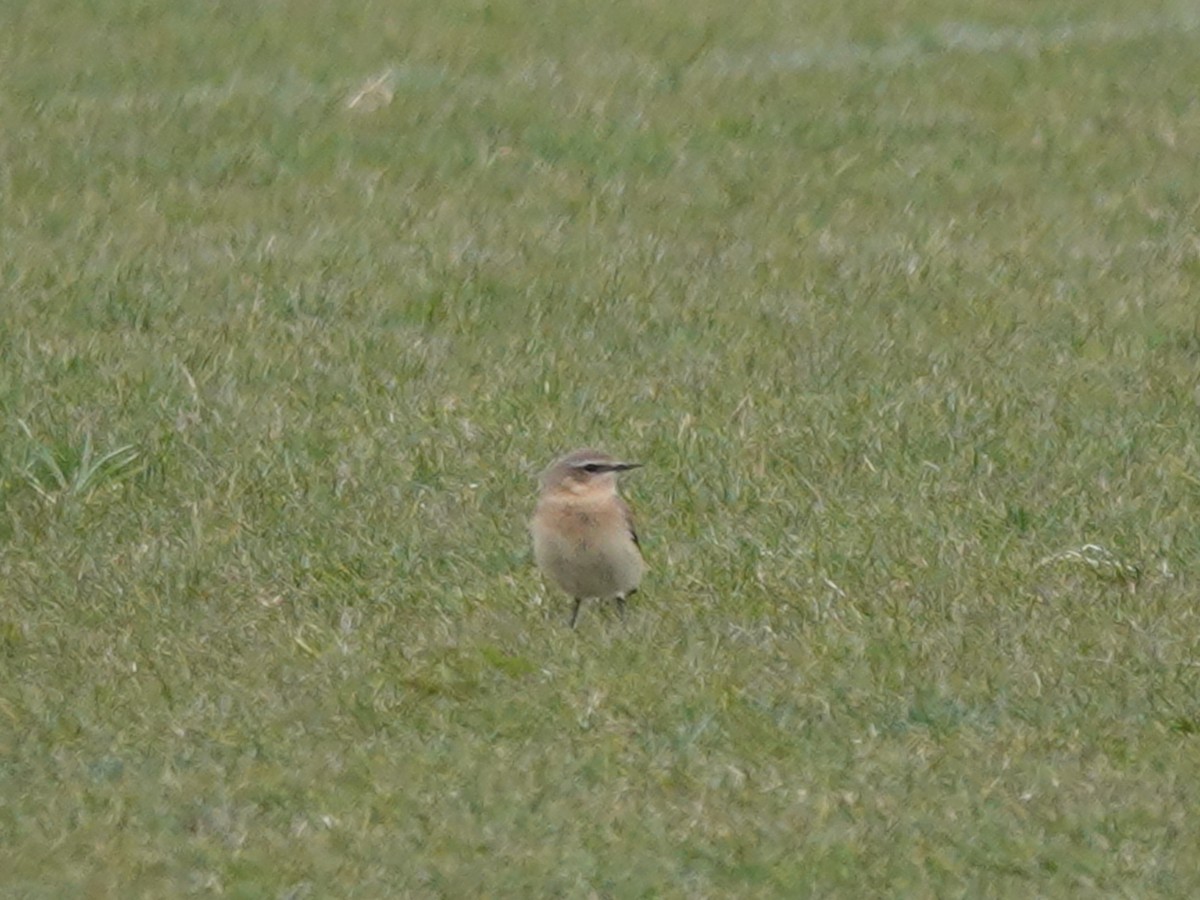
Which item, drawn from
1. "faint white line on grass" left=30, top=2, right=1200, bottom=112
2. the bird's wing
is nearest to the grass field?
"faint white line on grass" left=30, top=2, right=1200, bottom=112

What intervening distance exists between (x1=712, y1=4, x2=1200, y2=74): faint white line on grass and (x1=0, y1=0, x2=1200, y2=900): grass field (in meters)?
0.07

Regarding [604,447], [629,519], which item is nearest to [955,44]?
[604,447]

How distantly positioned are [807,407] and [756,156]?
449cm

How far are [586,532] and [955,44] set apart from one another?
9.76 m

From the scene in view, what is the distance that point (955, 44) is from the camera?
17656 millimetres

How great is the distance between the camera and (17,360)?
11.4m

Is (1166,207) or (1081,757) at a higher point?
(1081,757)

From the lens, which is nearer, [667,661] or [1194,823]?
[1194,823]

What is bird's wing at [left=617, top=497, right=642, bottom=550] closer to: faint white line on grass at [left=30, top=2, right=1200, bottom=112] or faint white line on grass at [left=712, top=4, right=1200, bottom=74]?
faint white line on grass at [left=30, top=2, right=1200, bottom=112]

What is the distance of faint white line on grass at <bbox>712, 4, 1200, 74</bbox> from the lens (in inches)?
676

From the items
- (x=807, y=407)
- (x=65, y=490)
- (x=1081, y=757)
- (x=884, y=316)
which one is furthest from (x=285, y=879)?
(x=884, y=316)

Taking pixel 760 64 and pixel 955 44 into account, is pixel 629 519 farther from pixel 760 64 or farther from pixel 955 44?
pixel 955 44

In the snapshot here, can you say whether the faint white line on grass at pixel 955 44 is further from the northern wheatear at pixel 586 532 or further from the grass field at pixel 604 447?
the northern wheatear at pixel 586 532

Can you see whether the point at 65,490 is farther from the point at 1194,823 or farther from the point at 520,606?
the point at 1194,823
